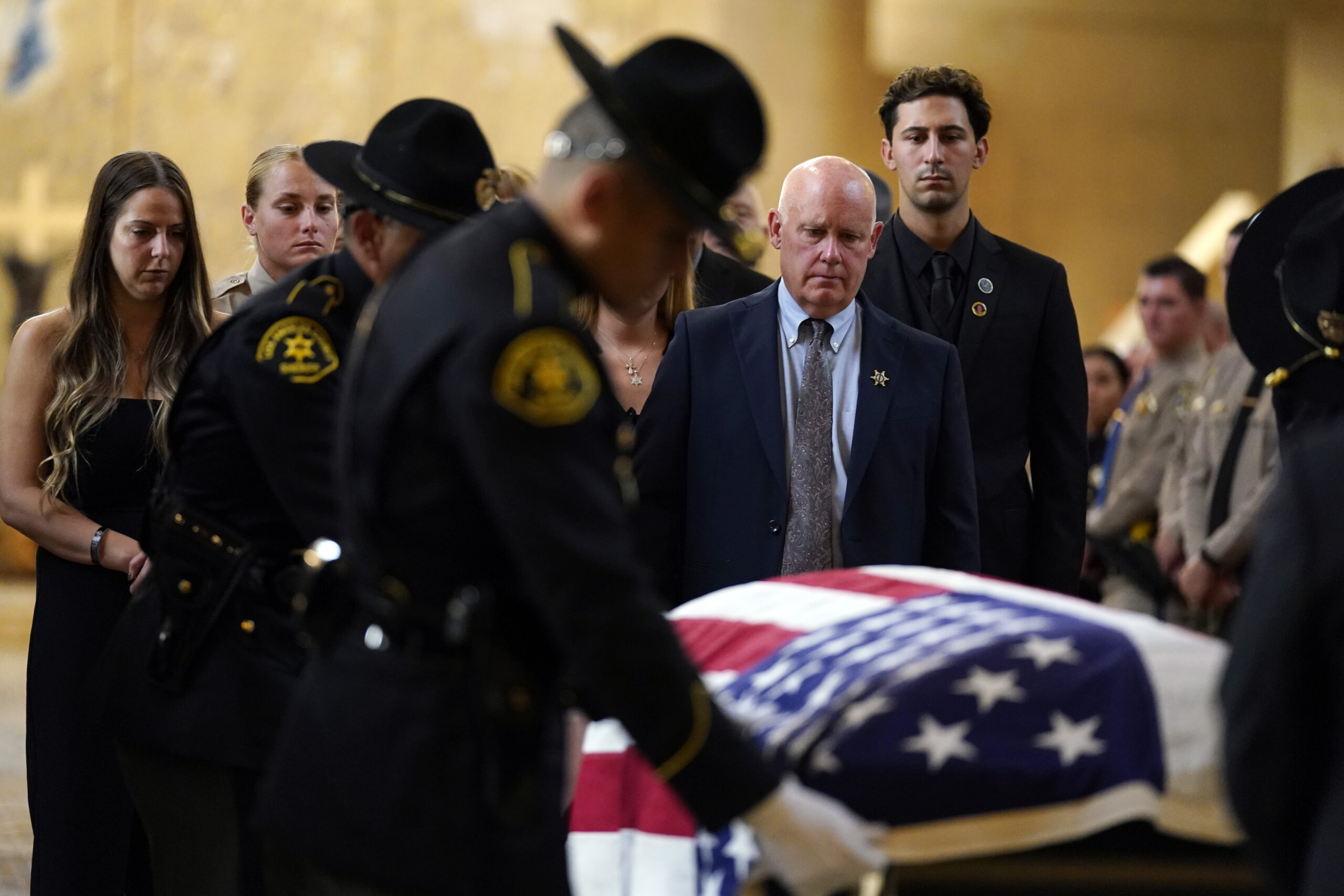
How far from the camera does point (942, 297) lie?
12.9 ft

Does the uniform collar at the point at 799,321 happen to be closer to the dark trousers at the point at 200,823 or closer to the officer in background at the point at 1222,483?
the dark trousers at the point at 200,823

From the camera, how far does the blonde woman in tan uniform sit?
12.8ft

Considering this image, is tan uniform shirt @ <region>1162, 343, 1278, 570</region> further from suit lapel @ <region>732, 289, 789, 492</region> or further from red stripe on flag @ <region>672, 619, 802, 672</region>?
red stripe on flag @ <region>672, 619, 802, 672</region>

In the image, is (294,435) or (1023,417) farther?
(1023,417)

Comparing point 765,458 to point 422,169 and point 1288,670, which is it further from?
point 1288,670

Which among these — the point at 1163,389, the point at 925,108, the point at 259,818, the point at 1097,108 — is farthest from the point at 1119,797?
the point at 1097,108

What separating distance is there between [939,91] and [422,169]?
1990mm

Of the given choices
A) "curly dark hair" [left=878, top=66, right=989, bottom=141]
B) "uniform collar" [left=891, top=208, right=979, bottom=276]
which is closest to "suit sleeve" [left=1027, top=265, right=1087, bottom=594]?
"uniform collar" [left=891, top=208, right=979, bottom=276]

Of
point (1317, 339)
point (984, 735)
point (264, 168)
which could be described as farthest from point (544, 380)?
point (264, 168)

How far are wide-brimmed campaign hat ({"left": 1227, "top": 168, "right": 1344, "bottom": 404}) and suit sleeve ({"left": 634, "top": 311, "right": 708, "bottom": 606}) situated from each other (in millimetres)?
1133

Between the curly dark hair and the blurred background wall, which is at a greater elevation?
the blurred background wall

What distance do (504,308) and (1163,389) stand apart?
15.7ft

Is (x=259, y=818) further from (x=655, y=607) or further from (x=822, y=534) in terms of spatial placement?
(x=822, y=534)

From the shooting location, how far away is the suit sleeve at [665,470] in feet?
11.2
